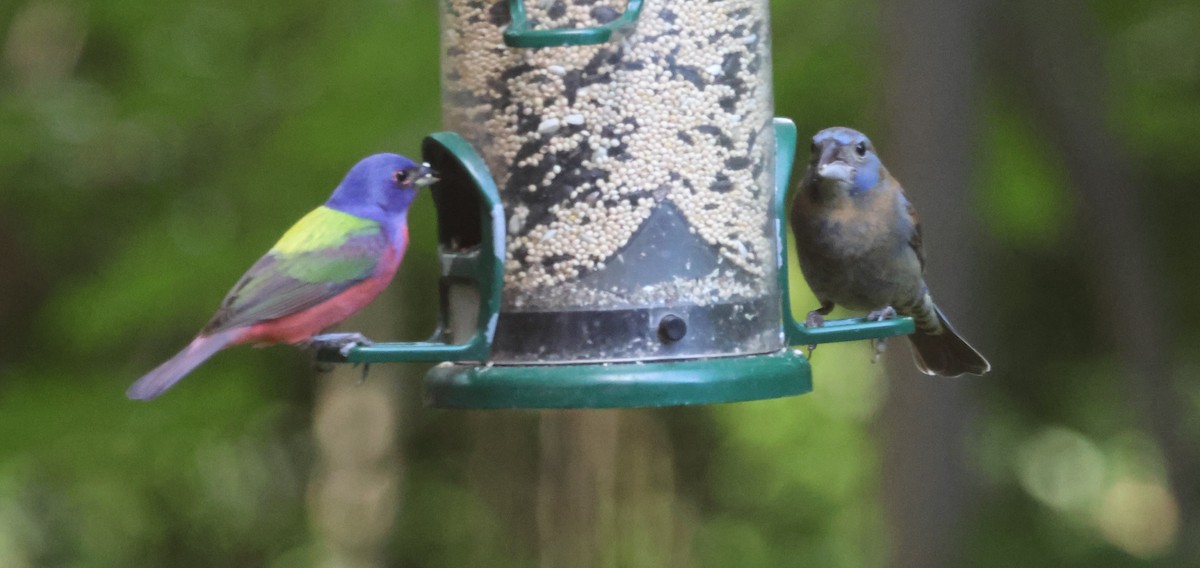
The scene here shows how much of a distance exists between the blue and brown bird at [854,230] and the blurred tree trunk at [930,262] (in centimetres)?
163

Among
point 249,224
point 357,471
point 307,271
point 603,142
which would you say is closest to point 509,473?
→ point 357,471

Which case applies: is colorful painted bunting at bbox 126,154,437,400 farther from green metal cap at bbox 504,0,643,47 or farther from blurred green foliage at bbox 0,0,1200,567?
blurred green foliage at bbox 0,0,1200,567

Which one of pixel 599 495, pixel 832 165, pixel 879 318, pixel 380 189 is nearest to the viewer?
pixel 380 189

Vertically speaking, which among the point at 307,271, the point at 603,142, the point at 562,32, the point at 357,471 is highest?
the point at 562,32

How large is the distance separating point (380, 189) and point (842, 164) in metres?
1.57

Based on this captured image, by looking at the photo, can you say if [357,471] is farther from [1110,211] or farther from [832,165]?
[832,165]

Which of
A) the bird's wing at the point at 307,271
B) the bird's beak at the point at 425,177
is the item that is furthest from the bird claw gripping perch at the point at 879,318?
the bird's wing at the point at 307,271

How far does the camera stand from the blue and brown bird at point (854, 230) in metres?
5.46

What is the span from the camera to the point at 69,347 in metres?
7.25

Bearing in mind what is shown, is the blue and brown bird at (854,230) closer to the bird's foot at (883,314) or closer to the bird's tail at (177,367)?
the bird's foot at (883,314)

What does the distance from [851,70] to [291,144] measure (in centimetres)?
274

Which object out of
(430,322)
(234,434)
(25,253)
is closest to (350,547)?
(430,322)

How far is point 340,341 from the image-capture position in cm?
450

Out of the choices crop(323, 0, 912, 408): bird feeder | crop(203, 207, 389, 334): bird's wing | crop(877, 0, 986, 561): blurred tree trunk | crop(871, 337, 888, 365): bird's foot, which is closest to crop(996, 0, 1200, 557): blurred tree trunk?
crop(877, 0, 986, 561): blurred tree trunk
